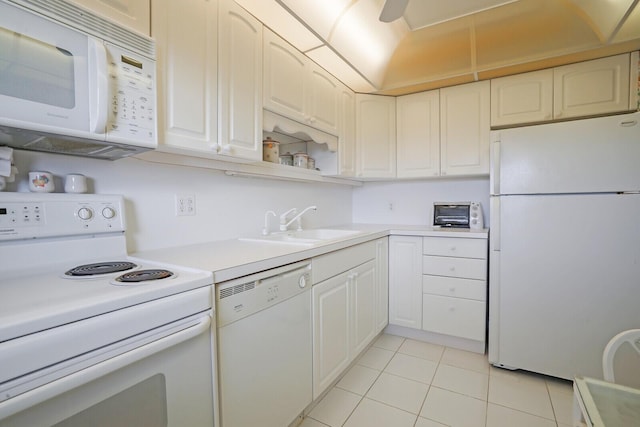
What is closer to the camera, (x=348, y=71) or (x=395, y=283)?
(x=348, y=71)

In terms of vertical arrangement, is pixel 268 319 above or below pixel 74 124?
A: below

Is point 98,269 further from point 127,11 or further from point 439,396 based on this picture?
point 439,396

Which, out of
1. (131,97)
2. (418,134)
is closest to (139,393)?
(131,97)

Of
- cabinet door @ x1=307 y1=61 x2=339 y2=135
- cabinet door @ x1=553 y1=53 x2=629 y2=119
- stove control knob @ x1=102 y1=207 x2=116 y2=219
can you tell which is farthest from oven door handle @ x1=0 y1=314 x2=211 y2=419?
cabinet door @ x1=553 y1=53 x2=629 y2=119

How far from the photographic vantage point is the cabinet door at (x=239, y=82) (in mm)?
1354

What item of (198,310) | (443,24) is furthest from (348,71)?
(198,310)

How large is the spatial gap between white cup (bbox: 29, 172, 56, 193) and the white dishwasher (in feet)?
2.38

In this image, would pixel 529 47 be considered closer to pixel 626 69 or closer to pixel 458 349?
pixel 626 69

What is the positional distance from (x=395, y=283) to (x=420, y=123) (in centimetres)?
150

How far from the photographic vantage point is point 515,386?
5.88ft

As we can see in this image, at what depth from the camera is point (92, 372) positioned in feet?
2.04

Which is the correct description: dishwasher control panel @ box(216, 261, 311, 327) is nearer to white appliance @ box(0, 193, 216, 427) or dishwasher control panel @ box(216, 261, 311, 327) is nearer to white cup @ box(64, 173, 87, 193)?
white appliance @ box(0, 193, 216, 427)

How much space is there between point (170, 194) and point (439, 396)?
1925 millimetres

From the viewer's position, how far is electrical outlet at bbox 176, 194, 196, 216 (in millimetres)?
1478
